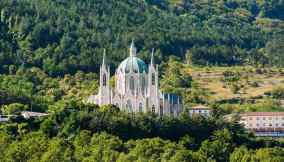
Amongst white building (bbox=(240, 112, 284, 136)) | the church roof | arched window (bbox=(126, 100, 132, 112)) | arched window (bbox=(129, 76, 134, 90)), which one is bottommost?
white building (bbox=(240, 112, 284, 136))

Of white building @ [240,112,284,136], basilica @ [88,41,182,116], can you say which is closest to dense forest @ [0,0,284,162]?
white building @ [240,112,284,136]

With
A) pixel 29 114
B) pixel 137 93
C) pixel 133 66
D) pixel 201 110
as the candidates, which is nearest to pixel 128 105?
pixel 137 93

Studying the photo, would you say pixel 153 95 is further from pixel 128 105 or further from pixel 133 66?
pixel 133 66

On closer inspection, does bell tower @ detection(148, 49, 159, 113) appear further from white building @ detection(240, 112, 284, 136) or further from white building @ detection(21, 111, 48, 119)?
white building @ detection(240, 112, 284, 136)

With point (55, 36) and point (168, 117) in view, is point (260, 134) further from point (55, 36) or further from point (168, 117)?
point (55, 36)

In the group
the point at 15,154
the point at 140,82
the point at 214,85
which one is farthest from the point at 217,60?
the point at 15,154

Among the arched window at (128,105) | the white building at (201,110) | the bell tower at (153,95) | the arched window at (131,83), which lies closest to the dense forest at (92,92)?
the white building at (201,110)
